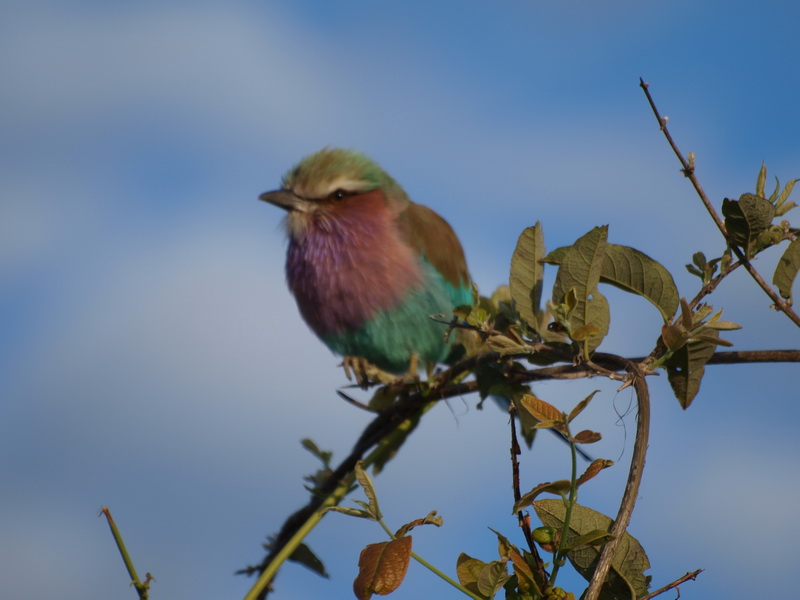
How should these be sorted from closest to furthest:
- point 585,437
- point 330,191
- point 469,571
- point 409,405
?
point 585,437
point 469,571
point 409,405
point 330,191

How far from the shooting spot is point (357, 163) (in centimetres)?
439

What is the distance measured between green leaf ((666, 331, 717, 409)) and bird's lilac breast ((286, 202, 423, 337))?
237 centimetres

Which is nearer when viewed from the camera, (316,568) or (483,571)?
(483,571)

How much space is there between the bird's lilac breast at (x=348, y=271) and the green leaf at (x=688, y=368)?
2.37 meters

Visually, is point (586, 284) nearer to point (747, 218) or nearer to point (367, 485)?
point (747, 218)

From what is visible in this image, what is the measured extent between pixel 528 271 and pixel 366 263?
2.42 meters

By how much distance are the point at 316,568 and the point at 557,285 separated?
1130mm

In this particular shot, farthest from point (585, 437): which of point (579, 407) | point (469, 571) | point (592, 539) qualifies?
point (469, 571)

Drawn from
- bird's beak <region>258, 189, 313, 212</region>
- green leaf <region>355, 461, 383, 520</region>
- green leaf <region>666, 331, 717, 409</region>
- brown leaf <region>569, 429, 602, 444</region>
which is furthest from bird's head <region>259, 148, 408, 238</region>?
brown leaf <region>569, 429, 602, 444</region>

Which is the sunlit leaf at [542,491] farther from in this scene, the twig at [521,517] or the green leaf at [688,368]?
the green leaf at [688,368]

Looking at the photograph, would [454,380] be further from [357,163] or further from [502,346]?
[357,163]

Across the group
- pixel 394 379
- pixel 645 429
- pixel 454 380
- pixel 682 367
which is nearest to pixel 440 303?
pixel 394 379

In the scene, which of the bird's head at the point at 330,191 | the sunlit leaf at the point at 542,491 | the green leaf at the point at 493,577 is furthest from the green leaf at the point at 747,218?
the bird's head at the point at 330,191

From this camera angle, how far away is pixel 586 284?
1462mm
